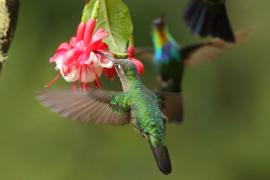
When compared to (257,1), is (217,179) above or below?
below

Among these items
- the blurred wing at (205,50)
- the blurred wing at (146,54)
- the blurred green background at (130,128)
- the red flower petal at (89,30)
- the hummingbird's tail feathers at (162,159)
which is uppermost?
the red flower petal at (89,30)

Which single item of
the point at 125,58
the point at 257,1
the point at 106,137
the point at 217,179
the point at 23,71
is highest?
the point at 125,58

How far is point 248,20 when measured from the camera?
544cm

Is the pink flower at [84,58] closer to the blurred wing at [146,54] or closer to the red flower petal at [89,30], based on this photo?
the red flower petal at [89,30]

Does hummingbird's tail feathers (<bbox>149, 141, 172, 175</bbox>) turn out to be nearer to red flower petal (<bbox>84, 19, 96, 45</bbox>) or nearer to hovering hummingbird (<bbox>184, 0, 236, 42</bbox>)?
red flower petal (<bbox>84, 19, 96, 45</bbox>)

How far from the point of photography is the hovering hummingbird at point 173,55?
9.23 feet

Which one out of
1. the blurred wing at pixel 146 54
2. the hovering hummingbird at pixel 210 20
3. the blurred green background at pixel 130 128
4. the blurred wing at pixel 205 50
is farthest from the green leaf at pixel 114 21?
the blurred green background at pixel 130 128

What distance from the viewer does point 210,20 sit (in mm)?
2635

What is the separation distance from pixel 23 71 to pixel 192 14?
3.03 m

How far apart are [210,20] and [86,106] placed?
1073 mm

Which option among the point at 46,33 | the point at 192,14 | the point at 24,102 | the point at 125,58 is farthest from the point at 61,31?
the point at 125,58

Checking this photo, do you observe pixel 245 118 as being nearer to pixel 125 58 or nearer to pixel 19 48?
pixel 19 48

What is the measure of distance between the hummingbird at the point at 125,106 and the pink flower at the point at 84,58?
0.05 m

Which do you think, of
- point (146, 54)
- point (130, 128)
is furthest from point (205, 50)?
point (130, 128)
